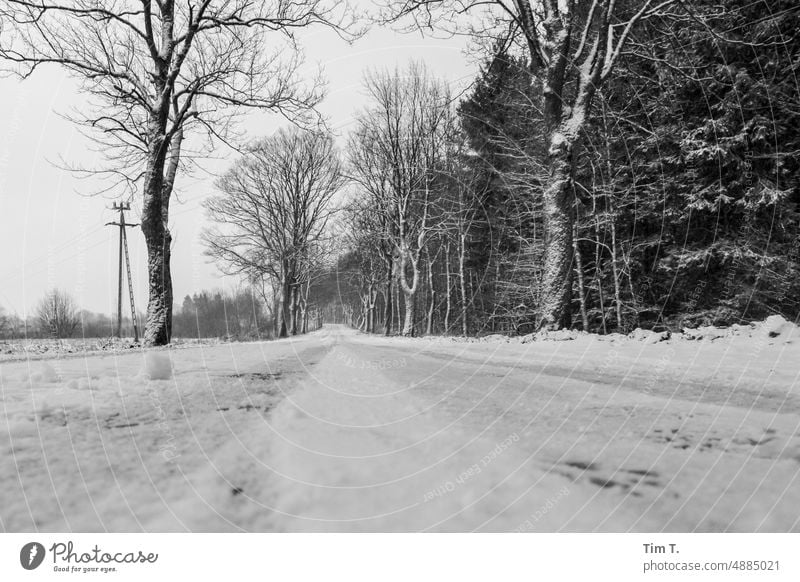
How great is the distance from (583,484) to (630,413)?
25.5 inches

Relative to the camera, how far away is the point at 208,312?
94.2ft

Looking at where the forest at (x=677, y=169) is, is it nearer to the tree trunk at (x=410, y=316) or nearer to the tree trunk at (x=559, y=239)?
the tree trunk at (x=559, y=239)

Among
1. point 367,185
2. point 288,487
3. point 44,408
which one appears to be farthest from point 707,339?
point 367,185

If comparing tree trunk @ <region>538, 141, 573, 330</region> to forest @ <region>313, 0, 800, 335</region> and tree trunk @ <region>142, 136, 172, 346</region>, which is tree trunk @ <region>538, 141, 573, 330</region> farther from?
tree trunk @ <region>142, 136, 172, 346</region>

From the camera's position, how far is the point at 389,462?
916 mm

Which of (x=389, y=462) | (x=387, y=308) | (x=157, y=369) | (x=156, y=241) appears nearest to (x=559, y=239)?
(x=157, y=369)

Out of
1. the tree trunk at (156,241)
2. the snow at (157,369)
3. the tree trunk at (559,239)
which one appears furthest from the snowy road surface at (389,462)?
the tree trunk at (156,241)

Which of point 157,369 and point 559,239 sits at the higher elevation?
point 559,239

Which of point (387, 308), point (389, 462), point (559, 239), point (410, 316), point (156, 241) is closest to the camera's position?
point (389, 462)

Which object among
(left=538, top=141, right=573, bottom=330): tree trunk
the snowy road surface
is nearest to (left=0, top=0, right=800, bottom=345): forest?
(left=538, top=141, right=573, bottom=330): tree trunk

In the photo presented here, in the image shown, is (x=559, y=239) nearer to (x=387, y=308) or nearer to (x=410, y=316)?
(x=410, y=316)

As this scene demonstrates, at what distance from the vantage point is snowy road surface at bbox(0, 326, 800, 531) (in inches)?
30.0

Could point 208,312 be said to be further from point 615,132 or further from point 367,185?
point 615,132

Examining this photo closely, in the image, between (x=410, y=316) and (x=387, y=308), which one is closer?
(x=410, y=316)
